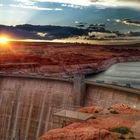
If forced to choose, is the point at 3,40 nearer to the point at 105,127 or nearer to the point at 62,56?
the point at 62,56

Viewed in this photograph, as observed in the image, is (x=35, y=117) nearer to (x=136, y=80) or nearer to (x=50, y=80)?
(x=50, y=80)

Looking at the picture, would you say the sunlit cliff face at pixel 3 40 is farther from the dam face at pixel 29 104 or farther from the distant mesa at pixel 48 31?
the dam face at pixel 29 104

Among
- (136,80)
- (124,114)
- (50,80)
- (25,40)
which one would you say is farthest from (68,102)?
(25,40)

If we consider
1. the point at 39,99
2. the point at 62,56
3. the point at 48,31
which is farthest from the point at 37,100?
the point at 48,31

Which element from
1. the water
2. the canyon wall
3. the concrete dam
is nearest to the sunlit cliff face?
the water

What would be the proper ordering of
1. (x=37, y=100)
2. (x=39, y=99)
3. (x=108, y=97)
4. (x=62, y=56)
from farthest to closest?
1. (x=62, y=56)
2. (x=37, y=100)
3. (x=39, y=99)
4. (x=108, y=97)

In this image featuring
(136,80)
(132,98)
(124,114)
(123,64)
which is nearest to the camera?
(124,114)

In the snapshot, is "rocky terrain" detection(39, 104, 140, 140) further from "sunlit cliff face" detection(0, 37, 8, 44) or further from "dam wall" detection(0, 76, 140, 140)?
"sunlit cliff face" detection(0, 37, 8, 44)
